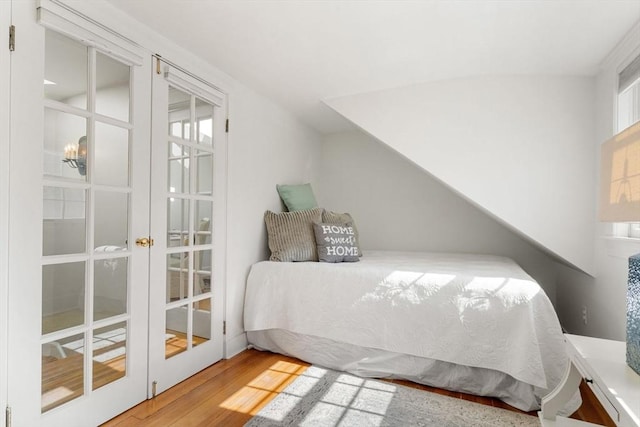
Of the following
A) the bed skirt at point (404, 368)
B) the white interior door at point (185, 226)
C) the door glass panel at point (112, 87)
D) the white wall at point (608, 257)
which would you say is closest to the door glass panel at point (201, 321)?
the white interior door at point (185, 226)

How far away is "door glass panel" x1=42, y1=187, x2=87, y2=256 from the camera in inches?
58.5

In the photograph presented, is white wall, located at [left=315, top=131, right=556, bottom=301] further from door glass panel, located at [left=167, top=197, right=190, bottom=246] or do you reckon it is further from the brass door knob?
the brass door knob

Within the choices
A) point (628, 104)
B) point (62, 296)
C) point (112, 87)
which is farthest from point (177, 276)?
point (628, 104)

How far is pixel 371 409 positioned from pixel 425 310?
661 millimetres

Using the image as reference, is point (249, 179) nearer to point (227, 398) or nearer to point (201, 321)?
point (201, 321)

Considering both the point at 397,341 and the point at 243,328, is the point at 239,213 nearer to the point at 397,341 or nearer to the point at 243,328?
the point at 243,328

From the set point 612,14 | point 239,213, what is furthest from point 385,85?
point 239,213

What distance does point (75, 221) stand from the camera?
62.8 inches

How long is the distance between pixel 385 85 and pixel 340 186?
5.08ft

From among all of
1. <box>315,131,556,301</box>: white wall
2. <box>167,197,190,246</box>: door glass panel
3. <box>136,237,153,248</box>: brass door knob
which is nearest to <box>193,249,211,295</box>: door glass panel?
<box>167,197,190,246</box>: door glass panel

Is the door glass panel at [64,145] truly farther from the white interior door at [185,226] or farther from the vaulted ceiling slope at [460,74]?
the vaulted ceiling slope at [460,74]

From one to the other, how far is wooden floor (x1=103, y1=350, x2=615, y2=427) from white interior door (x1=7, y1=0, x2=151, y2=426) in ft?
0.56

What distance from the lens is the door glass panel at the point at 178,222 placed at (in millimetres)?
2092

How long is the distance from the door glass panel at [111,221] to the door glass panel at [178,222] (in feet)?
0.92
